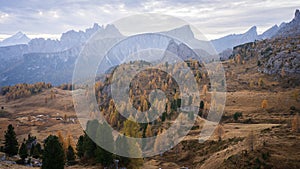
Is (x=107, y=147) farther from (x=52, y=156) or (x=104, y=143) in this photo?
(x=52, y=156)

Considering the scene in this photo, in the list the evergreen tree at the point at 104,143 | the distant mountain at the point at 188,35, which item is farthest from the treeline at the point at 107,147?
the distant mountain at the point at 188,35

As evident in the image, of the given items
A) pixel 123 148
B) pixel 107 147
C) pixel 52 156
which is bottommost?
pixel 123 148

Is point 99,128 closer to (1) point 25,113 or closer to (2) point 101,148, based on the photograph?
(2) point 101,148

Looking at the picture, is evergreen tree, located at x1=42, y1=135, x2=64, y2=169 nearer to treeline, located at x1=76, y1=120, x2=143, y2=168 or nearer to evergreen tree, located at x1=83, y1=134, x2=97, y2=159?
treeline, located at x1=76, y1=120, x2=143, y2=168

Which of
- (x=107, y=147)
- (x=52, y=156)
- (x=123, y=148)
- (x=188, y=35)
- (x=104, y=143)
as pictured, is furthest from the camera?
(x=188, y=35)

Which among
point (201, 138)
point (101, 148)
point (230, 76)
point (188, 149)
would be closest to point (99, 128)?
point (101, 148)

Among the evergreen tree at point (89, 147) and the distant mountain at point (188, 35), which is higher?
the distant mountain at point (188, 35)

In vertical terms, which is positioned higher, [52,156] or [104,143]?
[52,156]

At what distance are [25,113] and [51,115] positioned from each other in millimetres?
23512

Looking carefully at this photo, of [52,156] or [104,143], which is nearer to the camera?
[52,156]

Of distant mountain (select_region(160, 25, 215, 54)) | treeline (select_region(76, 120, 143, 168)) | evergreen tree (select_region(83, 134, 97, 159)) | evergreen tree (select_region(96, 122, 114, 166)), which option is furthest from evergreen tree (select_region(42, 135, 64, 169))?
distant mountain (select_region(160, 25, 215, 54))

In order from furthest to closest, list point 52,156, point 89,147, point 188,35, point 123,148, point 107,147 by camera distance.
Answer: point 188,35 < point 89,147 < point 123,148 < point 107,147 < point 52,156

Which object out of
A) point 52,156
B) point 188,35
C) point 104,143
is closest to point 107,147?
point 104,143

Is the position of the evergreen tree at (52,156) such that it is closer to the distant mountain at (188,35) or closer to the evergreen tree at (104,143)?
the evergreen tree at (104,143)
